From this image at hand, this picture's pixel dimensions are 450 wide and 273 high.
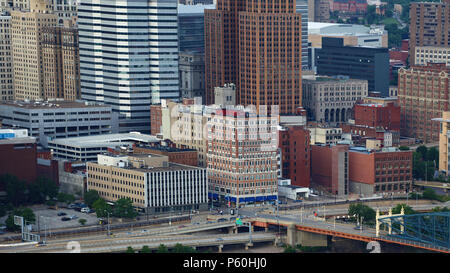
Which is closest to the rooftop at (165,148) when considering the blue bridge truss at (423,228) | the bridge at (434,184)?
the bridge at (434,184)

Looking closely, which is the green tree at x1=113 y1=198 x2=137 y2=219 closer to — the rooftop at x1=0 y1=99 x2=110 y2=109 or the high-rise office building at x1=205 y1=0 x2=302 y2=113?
the rooftop at x1=0 y1=99 x2=110 y2=109

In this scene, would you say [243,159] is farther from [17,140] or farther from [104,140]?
[104,140]

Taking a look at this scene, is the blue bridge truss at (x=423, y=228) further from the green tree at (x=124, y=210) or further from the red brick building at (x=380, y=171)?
the red brick building at (x=380, y=171)

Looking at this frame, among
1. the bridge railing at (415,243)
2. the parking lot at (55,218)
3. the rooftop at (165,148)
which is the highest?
the rooftop at (165,148)

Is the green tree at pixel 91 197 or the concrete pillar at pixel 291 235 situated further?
the green tree at pixel 91 197
